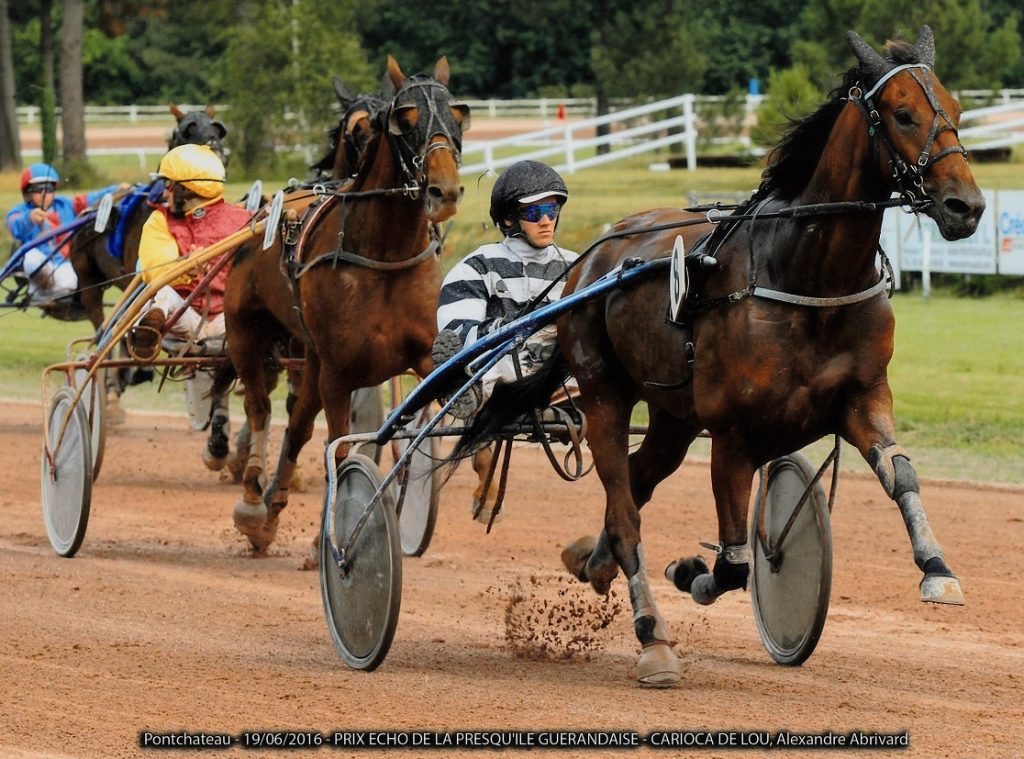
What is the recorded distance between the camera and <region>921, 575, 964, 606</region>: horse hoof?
14.5ft

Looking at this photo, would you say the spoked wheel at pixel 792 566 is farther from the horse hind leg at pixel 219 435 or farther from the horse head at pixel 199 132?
the horse head at pixel 199 132

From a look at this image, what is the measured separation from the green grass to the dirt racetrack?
135cm

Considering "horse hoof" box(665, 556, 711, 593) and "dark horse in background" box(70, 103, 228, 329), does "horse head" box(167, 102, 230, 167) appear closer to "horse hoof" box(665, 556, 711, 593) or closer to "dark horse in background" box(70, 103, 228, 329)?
"dark horse in background" box(70, 103, 228, 329)

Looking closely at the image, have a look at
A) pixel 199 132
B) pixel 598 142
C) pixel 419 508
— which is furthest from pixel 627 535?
pixel 598 142

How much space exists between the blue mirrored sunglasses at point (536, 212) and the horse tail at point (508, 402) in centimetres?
49

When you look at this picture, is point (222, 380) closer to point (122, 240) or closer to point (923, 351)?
point (122, 240)

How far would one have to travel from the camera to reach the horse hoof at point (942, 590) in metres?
4.41

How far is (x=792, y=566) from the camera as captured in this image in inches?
223

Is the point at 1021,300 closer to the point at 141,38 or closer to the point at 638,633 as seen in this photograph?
the point at 638,633

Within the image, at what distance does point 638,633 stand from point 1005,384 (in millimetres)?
8422

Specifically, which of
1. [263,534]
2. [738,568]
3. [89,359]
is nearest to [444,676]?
[738,568]

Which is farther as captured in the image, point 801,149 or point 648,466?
point 648,466

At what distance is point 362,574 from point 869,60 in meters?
2.31

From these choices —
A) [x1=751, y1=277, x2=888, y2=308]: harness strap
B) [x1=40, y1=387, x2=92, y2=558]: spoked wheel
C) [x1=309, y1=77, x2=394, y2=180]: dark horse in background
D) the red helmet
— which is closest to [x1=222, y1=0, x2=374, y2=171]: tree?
the red helmet
